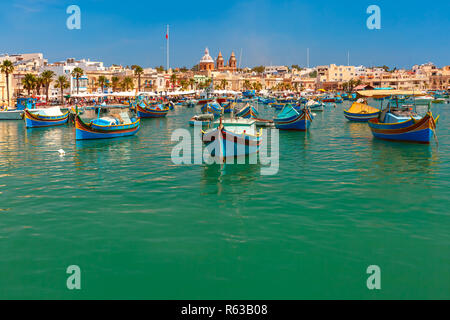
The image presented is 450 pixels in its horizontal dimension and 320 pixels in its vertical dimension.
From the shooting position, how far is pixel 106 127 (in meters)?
33.4

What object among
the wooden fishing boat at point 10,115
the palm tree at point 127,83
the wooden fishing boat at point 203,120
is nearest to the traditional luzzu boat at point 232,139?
the wooden fishing boat at point 203,120

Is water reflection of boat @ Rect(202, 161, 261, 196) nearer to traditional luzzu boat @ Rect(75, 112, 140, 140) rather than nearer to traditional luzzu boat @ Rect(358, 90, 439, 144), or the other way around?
traditional luzzu boat @ Rect(358, 90, 439, 144)

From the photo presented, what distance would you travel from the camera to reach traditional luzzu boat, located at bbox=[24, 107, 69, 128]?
44.2m

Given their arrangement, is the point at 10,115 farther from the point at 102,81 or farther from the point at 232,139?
the point at 232,139

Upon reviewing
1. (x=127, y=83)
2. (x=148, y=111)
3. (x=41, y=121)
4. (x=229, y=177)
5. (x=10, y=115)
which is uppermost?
(x=127, y=83)

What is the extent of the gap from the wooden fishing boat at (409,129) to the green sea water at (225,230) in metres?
7.08

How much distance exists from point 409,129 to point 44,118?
3792 cm

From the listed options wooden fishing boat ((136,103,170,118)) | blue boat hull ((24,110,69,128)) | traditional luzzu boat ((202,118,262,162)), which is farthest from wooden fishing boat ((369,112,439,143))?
wooden fishing boat ((136,103,170,118))

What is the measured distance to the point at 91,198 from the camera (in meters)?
15.2

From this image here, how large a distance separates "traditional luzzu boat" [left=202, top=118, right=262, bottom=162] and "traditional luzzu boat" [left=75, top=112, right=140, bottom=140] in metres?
13.5

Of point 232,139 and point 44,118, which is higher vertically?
point 44,118

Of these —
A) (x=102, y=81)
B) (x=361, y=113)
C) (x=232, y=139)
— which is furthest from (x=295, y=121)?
(x=102, y=81)
